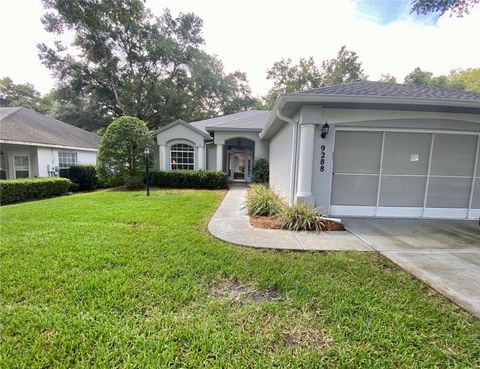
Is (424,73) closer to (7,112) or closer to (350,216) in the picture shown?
(350,216)

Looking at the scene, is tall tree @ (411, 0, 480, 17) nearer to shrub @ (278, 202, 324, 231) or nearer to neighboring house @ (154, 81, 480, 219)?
neighboring house @ (154, 81, 480, 219)

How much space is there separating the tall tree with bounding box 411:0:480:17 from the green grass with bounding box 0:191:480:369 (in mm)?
7824

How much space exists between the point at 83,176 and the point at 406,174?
16.1 metres

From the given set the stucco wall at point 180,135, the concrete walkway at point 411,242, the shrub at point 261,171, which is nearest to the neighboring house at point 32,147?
the stucco wall at point 180,135

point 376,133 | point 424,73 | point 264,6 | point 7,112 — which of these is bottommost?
point 376,133

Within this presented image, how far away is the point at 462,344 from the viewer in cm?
200

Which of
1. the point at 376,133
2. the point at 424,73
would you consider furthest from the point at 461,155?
the point at 424,73

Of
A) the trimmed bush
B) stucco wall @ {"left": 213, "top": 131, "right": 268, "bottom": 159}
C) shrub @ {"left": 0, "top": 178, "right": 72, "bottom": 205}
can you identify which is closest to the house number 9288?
the trimmed bush

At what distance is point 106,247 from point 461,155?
8948 mm

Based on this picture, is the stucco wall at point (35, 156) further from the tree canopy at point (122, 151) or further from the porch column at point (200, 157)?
the porch column at point (200, 157)

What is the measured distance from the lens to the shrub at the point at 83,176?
44.7 ft

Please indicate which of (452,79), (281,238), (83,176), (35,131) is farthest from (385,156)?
(452,79)

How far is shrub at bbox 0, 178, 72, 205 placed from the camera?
8750mm

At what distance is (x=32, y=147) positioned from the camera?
12.2m
